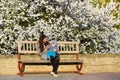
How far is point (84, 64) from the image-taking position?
1524cm

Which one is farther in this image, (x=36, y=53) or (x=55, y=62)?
(x=36, y=53)

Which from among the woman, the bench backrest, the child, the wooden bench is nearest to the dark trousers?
the woman

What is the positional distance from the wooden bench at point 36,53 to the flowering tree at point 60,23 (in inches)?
25.6

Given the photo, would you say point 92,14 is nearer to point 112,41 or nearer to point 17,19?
point 112,41

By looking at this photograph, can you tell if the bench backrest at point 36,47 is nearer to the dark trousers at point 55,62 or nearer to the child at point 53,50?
the child at point 53,50

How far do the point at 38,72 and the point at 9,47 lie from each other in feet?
5.03

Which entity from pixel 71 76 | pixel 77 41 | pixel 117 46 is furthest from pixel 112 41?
pixel 71 76

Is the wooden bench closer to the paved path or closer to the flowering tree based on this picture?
the paved path

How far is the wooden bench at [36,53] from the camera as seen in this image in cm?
1422

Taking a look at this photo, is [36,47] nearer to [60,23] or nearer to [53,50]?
[53,50]

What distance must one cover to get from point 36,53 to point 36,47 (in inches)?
9.7

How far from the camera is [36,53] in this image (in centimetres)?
1479

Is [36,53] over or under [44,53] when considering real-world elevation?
under

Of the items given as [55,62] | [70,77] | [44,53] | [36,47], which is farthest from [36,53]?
[70,77]
